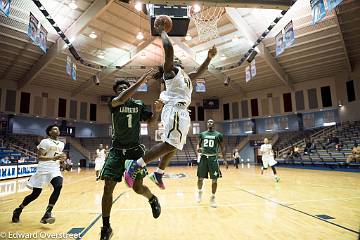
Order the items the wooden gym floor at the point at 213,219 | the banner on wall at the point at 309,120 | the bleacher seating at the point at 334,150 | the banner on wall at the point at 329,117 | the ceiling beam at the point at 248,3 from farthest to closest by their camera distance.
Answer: the banner on wall at the point at 309,120
the banner on wall at the point at 329,117
the bleacher seating at the point at 334,150
the ceiling beam at the point at 248,3
the wooden gym floor at the point at 213,219

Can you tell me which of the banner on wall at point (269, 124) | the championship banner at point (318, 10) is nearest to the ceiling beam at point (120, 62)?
the championship banner at point (318, 10)

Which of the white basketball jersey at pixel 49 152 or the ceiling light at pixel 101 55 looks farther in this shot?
the ceiling light at pixel 101 55

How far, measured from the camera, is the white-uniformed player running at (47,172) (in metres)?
4.64

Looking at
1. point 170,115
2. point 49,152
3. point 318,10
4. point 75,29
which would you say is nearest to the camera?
point 170,115

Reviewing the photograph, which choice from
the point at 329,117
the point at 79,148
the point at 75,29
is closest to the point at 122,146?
the point at 75,29

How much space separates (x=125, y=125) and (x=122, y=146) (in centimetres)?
28

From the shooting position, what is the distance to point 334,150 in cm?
1862

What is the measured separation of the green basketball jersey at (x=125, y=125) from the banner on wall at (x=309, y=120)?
27627 millimetres

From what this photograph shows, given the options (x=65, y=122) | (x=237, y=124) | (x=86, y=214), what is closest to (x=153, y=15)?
(x=86, y=214)

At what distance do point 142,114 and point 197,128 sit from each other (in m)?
29.3

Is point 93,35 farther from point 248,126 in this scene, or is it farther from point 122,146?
point 248,126

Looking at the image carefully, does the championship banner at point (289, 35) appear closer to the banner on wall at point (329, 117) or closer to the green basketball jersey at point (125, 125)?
the green basketball jersey at point (125, 125)

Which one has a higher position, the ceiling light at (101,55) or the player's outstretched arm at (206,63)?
the ceiling light at (101,55)

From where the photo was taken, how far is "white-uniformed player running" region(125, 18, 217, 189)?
3225 millimetres
